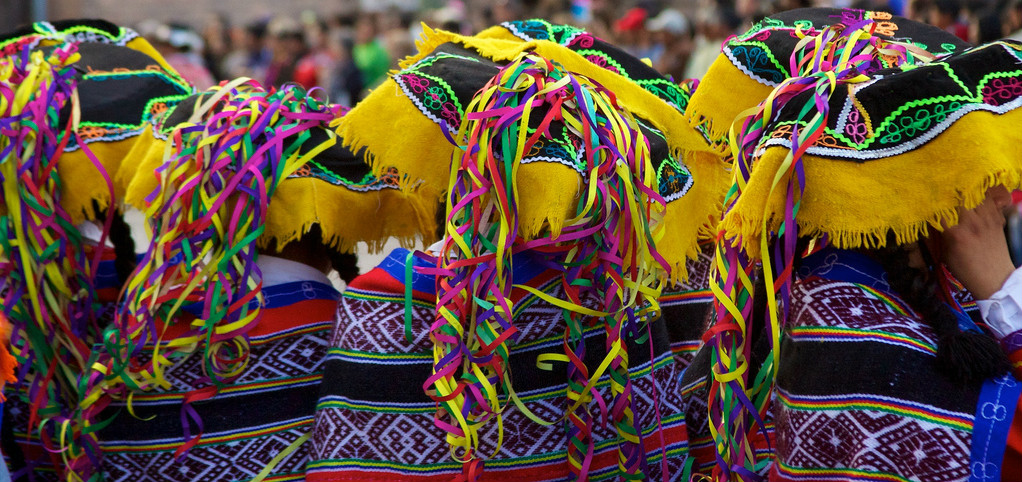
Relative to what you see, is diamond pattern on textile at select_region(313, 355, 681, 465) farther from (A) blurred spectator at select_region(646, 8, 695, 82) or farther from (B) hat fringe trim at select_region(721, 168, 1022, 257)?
(A) blurred spectator at select_region(646, 8, 695, 82)

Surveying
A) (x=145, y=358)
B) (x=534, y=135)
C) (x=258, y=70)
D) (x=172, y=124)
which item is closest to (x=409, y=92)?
(x=534, y=135)

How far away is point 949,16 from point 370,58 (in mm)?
6037

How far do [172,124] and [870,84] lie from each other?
155 cm

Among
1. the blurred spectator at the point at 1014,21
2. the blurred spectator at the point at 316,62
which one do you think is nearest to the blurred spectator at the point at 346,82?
the blurred spectator at the point at 316,62

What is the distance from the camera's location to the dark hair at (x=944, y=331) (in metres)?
1.54

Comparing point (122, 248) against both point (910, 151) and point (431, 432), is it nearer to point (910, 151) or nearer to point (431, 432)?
point (431, 432)

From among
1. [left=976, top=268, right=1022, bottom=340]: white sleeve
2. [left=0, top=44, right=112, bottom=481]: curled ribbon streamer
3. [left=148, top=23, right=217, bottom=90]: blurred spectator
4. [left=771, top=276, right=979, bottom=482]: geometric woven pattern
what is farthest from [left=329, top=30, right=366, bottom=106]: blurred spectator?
[left=976, top=268, right=1022, bottom=340]: white sleeve

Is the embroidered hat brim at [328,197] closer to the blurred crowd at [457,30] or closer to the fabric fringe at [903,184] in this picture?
the blurred crowd at [457,30]

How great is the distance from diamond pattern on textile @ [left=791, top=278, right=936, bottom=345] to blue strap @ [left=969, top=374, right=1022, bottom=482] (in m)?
0.13

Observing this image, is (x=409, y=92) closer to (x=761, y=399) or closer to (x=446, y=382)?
(x=446, y=382)

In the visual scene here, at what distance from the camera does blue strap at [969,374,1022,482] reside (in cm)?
151

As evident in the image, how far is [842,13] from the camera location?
2.08 m

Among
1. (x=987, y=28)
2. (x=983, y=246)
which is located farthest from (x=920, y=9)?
(x=983, y=246)

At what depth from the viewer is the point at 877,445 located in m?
1.58
